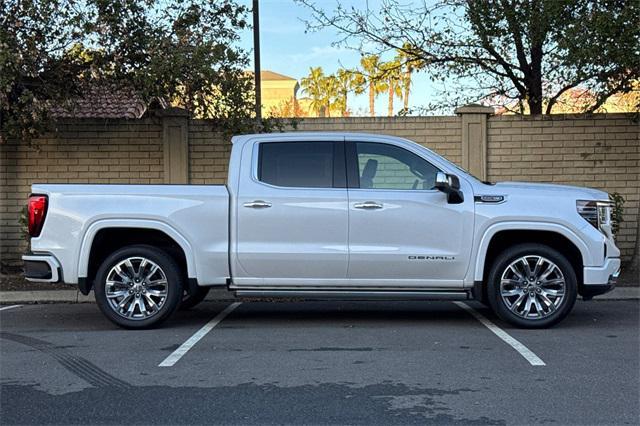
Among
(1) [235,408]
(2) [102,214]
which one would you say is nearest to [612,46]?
(2) [102,214]

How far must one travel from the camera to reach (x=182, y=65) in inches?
413

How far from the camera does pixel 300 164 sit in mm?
8016

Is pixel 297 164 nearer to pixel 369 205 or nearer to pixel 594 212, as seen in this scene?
pixel 369 205

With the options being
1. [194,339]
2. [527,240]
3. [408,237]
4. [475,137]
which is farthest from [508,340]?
[475,137]

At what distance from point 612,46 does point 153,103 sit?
7.12 meters

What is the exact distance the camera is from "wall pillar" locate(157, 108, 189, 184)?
12.9 metres

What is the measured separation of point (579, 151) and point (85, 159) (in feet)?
27.6

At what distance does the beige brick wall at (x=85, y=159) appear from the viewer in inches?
512

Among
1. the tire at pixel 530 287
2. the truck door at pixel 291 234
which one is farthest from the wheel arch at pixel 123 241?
the tire at pixel 530 287

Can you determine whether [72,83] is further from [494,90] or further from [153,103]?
[494,90]

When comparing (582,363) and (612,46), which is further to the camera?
(612,46)

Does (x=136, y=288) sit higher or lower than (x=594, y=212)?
lower

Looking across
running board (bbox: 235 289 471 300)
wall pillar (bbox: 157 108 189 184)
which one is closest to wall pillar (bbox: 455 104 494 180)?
wall pillar (bbox: 157 108 189 184)

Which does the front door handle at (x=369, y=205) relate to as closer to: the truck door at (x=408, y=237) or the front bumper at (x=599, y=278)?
the truck door at (x=408, y=237)
